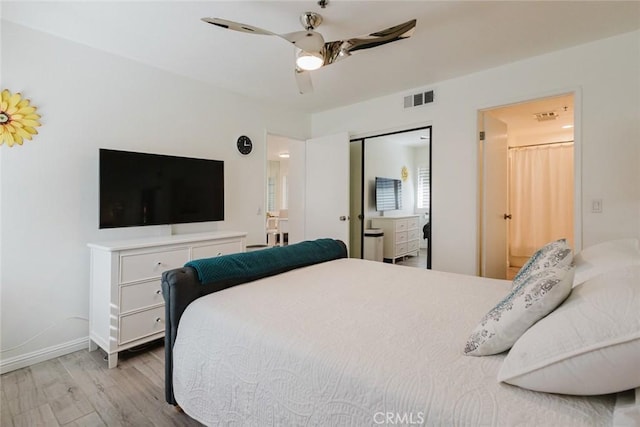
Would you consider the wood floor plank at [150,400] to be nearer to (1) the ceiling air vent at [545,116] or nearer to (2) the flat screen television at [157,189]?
(2) the flat screen television at [157,189]

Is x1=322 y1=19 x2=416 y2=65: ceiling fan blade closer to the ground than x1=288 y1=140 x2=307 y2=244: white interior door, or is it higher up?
higher up

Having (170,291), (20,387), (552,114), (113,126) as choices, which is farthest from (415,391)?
(552,114)

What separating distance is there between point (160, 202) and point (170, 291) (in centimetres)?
156

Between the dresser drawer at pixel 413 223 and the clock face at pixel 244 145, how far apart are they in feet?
11.7

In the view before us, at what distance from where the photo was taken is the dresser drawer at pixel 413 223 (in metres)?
5.99

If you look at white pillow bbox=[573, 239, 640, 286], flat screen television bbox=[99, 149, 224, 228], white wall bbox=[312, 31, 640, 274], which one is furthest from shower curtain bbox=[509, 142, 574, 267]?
flat screen television bbox=[99, 149, 224, 228]

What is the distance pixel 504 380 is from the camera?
2.60 feet

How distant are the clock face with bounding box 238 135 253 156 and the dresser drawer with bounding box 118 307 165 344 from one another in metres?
1.95

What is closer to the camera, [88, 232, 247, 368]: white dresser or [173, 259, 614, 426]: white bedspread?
[173, 259, 614, 426]: white bedspread

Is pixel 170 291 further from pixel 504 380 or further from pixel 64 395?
pixel 504 380

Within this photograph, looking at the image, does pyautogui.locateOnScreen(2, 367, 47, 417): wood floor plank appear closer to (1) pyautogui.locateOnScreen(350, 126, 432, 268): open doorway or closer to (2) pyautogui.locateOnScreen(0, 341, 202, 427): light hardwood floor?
(2) pyautogui.locateOnScreen(0, 341, 202, 427): light hardwood floor

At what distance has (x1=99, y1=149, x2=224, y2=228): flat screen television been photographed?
244 cm

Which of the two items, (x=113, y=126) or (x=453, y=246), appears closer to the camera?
(x=113, y=126)

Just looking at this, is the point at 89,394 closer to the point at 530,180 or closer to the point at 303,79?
the point at 303,79
